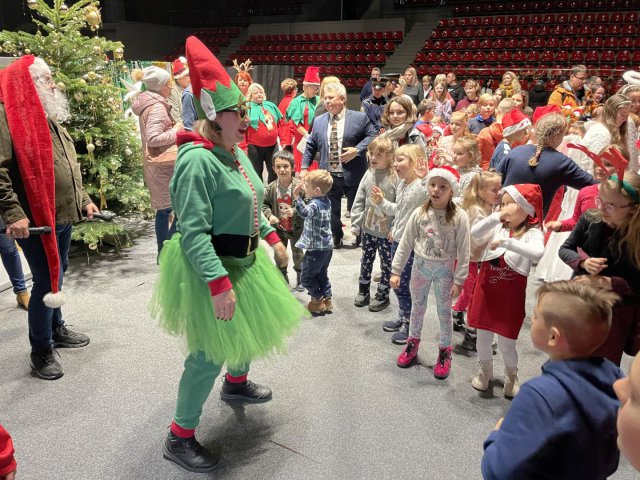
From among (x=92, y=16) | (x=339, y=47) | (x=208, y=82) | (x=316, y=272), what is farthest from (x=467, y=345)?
(x=339, y=47)

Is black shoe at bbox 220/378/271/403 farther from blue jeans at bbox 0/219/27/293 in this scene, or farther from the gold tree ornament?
the gold tree ornament

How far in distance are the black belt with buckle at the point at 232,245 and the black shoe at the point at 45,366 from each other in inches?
61.0

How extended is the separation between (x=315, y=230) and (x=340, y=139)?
1425 mm

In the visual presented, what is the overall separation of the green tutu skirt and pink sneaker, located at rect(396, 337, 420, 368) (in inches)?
42.7

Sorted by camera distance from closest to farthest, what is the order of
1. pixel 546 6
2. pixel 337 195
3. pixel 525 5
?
pixel 337 195, pixel 546 6, pixel 525 5

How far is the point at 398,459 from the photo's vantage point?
2400 millimetres

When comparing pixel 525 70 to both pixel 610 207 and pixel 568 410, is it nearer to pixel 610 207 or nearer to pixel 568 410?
pixel 610 207

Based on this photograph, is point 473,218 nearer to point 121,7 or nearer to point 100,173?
point 100,173

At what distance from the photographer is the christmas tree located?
4.31 meters

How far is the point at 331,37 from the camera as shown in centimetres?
1380

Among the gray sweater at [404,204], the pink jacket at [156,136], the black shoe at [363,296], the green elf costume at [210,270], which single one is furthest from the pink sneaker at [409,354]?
the pink jacket at [156,136]

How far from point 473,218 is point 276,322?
1519 millimetres

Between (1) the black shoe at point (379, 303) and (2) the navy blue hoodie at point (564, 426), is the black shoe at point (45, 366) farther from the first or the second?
(2) the navy blue hoodie at point (564, 426)

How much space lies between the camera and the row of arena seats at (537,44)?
36.9 feet
